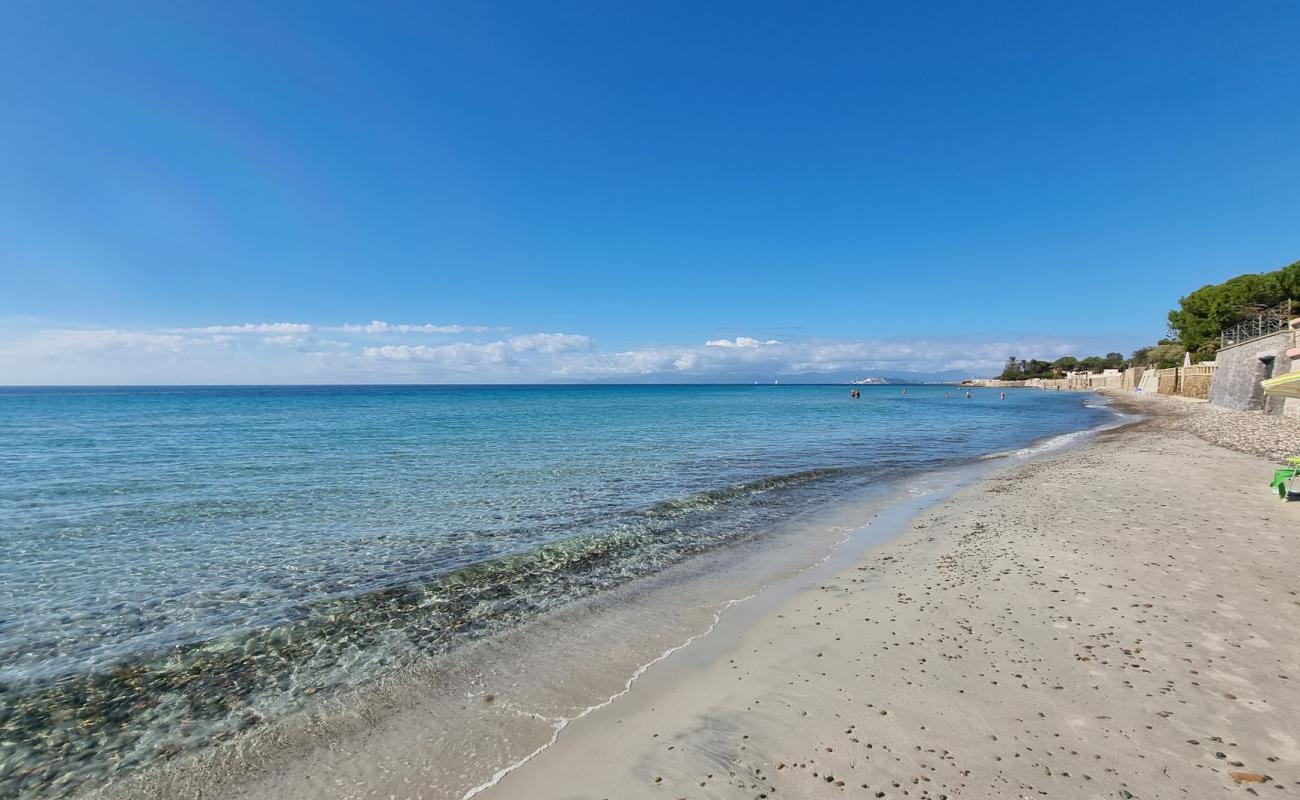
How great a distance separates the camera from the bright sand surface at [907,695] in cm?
455

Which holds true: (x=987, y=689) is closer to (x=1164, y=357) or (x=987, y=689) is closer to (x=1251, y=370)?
(x=1251, y=370)

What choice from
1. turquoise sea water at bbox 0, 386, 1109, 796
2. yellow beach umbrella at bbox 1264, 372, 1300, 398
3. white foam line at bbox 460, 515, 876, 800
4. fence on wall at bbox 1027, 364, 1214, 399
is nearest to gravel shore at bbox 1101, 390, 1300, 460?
yellow beach umbrella at bbox 1264, 372, 1300, 398

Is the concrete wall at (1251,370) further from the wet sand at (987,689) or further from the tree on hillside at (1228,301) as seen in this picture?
the wet sand at (987,689)

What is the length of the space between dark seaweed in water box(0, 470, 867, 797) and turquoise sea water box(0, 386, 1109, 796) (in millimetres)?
30

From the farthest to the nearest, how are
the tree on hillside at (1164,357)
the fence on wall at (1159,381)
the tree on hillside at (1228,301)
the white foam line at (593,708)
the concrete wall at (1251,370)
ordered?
the tree on hillside at (1164,357), the tree on hillside at (1228,301), the fence on wall at (1159,381), the concrete wall at (1251,370), the white foam line at (593,708)

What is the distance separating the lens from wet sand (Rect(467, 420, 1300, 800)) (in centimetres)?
451

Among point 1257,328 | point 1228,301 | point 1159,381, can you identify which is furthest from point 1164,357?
point 1257,328

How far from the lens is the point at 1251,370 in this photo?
42000 millimetres

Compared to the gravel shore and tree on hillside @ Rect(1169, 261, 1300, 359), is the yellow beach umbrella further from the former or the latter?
tree on hillside @ Rect(1169, 261, 1300, 359)

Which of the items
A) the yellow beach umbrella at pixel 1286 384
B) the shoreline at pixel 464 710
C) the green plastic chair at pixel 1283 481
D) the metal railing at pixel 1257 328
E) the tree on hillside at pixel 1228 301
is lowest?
the shoreline at pixel 464 710

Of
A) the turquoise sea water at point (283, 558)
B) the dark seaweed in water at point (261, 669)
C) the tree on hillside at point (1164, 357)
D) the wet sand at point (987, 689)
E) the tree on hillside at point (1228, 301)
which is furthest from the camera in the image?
the tree on hillside at point (1164, 357)

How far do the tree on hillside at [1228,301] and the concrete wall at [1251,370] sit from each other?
28546 millimetres

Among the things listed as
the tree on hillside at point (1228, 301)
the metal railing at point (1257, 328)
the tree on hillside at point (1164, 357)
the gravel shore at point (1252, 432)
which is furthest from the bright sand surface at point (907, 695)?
the tree on hillside at point (1164, 357)

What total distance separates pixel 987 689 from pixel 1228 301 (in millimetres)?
98257
